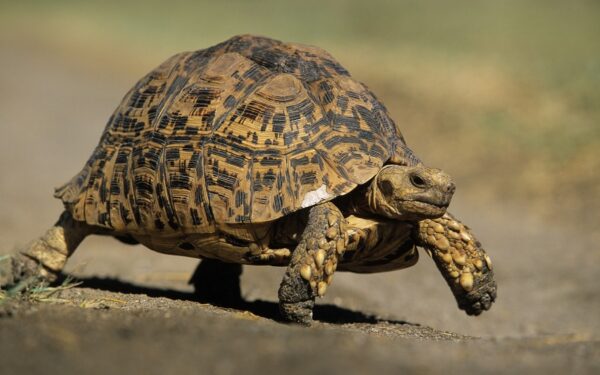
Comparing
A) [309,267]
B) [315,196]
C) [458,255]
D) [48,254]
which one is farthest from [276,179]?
[48,254]

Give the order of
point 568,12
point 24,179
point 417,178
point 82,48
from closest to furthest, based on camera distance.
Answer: point 417,178 → point 24,179 → point 82,48 → point 568,12

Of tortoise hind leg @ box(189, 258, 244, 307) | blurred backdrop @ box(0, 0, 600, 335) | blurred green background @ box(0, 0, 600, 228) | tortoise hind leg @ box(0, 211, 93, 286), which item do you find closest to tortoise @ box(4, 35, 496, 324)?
tortoise hind leg @ box(0, 211, 93, 286)

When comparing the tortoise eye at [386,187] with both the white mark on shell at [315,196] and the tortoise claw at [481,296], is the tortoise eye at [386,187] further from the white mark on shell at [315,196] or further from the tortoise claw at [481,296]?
the tortoise claw at [481,296]

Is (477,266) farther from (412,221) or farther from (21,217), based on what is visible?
(21,217)

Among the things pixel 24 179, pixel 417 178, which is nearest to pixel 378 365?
pixel 417 178

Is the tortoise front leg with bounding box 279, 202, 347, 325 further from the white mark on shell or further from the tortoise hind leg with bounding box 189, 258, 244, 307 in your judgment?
the tortoise hind leg with bounding box 189, 258, 244, 307
